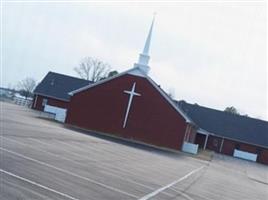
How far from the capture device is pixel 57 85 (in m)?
73.7

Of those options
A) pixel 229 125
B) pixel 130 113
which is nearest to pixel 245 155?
pixel 229 125

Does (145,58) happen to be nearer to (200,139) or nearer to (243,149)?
(200,139)

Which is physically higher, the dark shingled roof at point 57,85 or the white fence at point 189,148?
the dark shingled roof at point 57,85

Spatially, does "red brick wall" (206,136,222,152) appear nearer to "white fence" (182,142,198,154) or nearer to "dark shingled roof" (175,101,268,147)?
"dark shingled roof" (175,101,268,147)

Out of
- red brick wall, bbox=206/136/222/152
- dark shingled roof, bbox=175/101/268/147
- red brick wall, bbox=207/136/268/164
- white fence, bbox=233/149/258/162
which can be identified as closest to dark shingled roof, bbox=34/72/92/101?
dark shingled roof, bbox=175/101/268/147

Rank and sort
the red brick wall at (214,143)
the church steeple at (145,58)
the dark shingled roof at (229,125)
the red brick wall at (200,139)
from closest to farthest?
the church steeple at (145,58) < the dark shingled roof at (229,125) < the red brick wall at (214,143) < the red brick wall at (200,139)

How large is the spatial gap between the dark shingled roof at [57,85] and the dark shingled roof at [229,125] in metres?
14.4

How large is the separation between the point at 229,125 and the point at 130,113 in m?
23.6

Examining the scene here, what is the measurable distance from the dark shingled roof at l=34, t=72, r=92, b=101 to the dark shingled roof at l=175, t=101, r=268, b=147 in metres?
14.4

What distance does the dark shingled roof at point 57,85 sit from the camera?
7150cm

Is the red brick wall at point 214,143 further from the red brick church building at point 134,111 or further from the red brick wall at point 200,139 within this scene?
the red brick church building at point 134,111

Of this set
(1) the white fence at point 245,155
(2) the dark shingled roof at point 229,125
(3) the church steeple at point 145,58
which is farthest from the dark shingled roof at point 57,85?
(1) the white fence at point 245,155

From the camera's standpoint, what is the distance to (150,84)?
51.3 metres

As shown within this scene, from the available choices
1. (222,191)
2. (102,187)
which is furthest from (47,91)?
(102,187)
